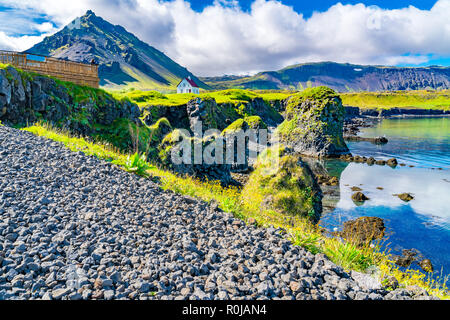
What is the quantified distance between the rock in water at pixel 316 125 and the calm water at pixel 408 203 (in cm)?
707

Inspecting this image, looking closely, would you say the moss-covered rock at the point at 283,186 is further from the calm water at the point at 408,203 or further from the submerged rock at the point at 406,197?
the submerged rock at the point at 406,197

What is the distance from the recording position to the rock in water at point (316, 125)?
57.0 m

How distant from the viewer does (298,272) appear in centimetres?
553

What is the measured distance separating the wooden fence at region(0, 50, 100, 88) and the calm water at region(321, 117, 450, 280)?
936 inches

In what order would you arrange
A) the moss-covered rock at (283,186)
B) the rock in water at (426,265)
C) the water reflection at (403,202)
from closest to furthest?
the rock in water at (426,265) → the moss-covered rock at (283,186) → the water reflection at (403,202)

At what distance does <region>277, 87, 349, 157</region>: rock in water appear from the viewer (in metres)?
57.0

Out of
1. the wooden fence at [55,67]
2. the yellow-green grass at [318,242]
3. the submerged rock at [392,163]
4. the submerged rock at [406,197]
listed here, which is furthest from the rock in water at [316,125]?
the yellow-green grass at [318,242]

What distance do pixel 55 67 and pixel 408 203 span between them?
3722 centimetres

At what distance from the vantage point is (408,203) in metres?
28.8

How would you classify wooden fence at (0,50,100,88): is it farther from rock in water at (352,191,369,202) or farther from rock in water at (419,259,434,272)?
rock in water at (419,259,434,272)

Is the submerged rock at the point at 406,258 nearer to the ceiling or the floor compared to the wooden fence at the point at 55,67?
nearer to the floor

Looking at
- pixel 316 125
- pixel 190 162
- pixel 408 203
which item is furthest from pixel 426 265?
pixel 316 125
